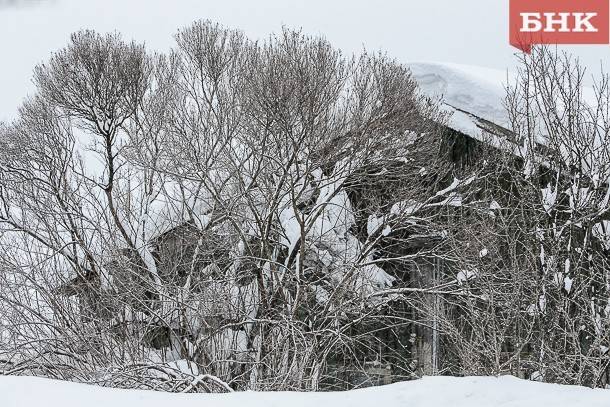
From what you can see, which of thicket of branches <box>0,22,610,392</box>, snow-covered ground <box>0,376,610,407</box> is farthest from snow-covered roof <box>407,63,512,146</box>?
snow-covered ground <box>0,376,610,407</box>

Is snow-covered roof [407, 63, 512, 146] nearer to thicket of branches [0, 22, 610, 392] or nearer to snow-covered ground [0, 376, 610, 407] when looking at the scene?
thicket of branches [0, 22, 610, 392]

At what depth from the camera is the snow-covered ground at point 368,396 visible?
568cm

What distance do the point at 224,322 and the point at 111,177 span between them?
4.27 m

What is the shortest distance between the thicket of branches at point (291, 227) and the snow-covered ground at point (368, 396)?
332cm

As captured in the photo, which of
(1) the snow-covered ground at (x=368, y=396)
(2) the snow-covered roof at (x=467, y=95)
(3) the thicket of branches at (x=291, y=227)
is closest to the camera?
(1) the snow-covered ground at (x=368, y=396)

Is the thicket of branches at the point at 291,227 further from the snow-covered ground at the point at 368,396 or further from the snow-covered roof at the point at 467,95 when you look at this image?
the snow-covered ground at the point at 368,396

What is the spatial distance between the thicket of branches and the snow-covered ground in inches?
131

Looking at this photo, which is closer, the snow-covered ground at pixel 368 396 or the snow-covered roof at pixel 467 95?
the snow-covered ground at pixel 368 396

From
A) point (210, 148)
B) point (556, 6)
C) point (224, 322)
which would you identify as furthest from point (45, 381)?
point (556, 6)

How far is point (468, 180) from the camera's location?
1245 cm

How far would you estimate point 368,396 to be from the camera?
235 inches

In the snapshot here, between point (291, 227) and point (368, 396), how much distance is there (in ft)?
23.6

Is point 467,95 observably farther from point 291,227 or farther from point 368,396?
point 368,396

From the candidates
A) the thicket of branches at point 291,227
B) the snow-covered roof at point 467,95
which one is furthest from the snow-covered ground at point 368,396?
the snow-covered roof at point 467,95
